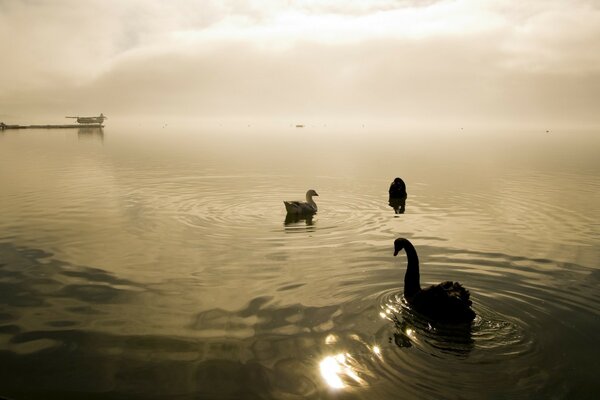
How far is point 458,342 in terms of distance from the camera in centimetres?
894

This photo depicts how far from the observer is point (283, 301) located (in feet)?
36.1

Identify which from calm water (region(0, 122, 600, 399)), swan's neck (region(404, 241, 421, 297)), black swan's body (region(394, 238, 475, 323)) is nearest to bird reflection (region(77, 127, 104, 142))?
calm water (region(0, 122, 600, 399))

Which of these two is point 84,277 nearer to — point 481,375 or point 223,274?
point 223,274

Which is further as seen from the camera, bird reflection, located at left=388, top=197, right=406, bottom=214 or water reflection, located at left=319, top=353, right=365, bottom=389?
bird reflection, located at left=388, top=197, right=406, bottom=214

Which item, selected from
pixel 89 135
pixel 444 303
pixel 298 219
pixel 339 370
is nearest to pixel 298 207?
pixel 298 219

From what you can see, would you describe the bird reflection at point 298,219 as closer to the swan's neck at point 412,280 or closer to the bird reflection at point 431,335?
the swan's neck at point 412,280

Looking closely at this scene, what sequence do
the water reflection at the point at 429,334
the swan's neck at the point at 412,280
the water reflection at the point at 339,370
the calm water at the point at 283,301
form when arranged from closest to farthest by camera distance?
the water reflection at the point at 339,370, the calm water at the point at 283,301, the water reflection at the point at 429,334, the swan's neck at the point at 412,280

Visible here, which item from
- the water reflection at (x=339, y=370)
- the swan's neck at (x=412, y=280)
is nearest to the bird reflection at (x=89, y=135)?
the swan's neck at (x=412, y=280)

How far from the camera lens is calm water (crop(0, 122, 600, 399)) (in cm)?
781

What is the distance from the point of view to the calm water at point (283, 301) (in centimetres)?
781

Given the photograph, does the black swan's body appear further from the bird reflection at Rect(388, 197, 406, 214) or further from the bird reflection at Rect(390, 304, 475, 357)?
the bird reflection at Rect(388, 197, 406, 214)

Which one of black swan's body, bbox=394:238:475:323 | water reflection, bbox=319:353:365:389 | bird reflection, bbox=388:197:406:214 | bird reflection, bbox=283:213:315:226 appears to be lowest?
water reflection, bbox=319:353:365:389

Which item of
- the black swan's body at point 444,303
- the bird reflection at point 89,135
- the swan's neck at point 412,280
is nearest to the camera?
the black swan's body at point 444,303

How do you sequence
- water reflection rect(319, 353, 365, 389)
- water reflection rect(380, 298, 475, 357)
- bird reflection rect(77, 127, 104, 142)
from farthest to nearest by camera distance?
1. bird reflection rect(77, 127, 104, 142)
2. water reflection rect(380, 298, 475, 357)
3. water reflection rect(319, 353, 365, 389)
